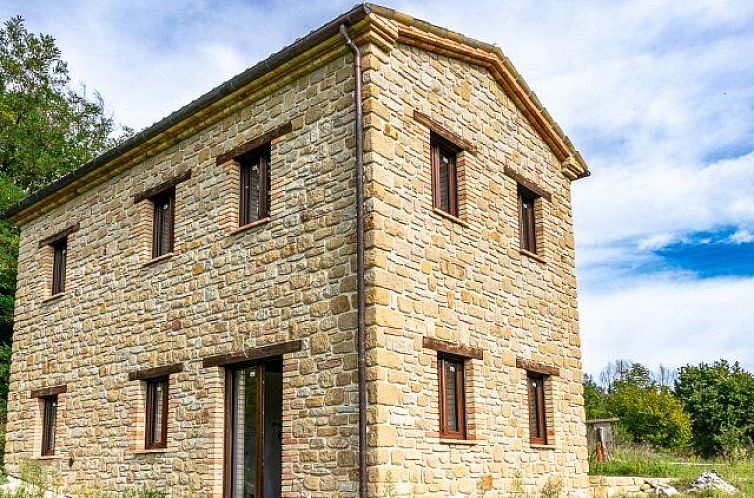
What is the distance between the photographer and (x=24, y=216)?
56.8ft

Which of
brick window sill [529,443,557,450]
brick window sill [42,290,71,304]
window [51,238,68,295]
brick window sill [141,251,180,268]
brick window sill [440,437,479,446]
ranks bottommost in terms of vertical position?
brick window sill [529,443,557,450]

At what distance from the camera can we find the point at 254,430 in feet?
36.6

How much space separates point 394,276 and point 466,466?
2.84 m

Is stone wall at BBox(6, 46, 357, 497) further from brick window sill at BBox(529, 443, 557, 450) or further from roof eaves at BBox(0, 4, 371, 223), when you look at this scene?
brick window sill at BBox(529, 443, 557, 450)

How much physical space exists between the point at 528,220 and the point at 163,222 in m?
6.28

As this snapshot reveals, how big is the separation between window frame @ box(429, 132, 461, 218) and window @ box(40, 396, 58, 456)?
8.74 meters

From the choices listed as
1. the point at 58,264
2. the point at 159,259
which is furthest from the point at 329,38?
the point at 58,264

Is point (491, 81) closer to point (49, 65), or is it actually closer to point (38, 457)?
point (38, 457)

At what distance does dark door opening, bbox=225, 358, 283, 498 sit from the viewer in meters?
11.0

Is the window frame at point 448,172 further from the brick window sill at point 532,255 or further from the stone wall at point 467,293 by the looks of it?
the brick window sill at point 532,255

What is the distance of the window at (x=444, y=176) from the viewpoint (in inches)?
456

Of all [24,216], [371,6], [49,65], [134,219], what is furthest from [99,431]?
[49,65]

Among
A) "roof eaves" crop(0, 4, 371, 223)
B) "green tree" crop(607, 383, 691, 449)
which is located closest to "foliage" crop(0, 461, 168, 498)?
"roof eaves" crop(0, 4, 371, 223)

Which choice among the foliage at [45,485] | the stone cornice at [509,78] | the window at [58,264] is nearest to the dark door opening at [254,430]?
the foliage at [45,485]
